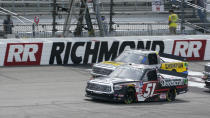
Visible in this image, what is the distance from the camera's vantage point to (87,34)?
25.7 meters

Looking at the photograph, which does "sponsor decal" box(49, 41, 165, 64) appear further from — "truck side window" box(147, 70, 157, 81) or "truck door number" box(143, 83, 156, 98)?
"truck door number" box(143, 83, 156, 98)

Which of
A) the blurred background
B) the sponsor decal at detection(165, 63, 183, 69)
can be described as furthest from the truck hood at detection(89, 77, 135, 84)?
the blurred background

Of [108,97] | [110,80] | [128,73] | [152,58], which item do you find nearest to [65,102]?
[108,97]

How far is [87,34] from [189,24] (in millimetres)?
7052

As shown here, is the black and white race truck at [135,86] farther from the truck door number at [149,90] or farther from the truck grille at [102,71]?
the truck grille at [102,71]

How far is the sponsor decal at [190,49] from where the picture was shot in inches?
1076

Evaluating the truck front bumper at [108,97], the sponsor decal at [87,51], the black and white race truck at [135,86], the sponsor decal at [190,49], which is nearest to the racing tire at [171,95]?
the black and white race truck at [135,86]

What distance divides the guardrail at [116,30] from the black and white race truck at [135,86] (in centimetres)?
912

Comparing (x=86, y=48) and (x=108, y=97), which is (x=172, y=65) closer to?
(x=86, y=48)

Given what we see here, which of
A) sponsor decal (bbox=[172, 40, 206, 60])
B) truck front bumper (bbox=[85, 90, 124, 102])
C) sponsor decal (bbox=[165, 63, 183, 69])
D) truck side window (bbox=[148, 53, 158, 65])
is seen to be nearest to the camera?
truck front bumper (bbox=[85, 90, 124, 102])

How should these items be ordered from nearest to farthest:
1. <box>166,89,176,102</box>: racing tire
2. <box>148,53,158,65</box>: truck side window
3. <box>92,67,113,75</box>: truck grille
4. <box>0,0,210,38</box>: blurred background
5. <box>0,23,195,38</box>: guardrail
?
<box>166,89,176,102</box>: racing tire → <box>92,67,113,75</box>: truck grille → <box>148,53,158,65</box>: truck side window → <box>0,23,195,38</box>: guardrail → <box>0,0,210,38</box>: blurred background

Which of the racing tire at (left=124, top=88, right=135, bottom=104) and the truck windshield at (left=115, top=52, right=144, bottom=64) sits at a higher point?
the truck windshield at (left=115, top=52, right=144, bottom=64)

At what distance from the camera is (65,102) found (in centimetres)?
1487

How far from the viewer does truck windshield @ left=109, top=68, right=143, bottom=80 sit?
15555 mm
